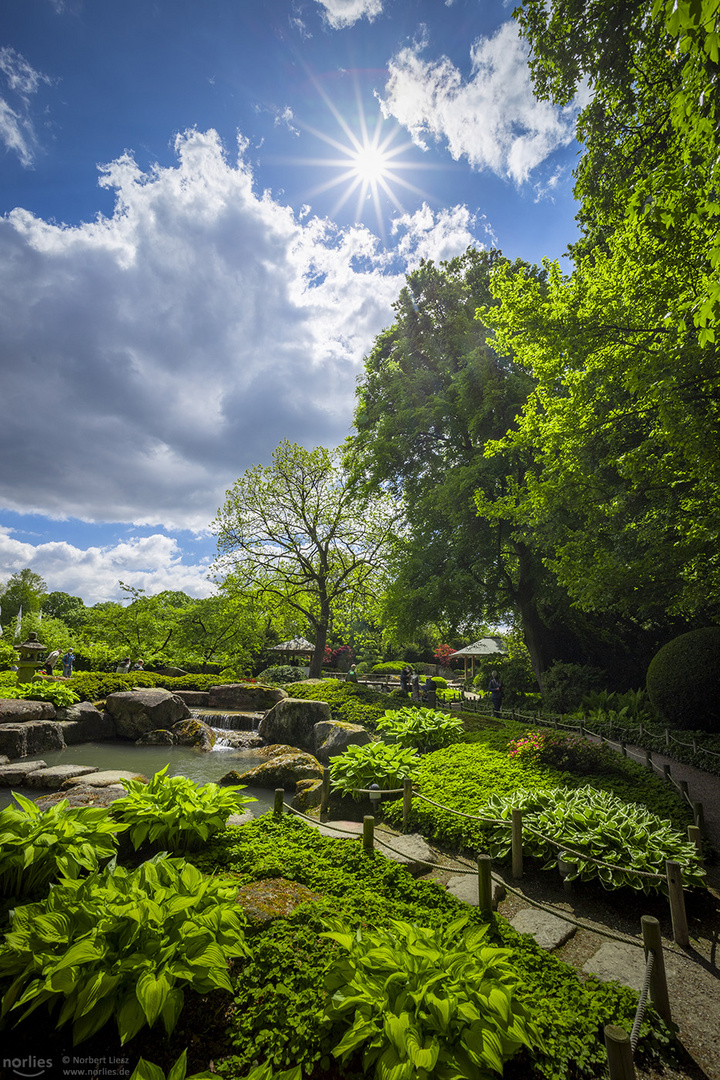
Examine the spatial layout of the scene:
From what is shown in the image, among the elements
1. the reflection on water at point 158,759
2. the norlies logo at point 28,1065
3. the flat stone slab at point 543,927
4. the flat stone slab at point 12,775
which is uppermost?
the norlies logo at point 28,1065

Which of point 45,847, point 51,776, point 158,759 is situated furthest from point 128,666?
point 45,847

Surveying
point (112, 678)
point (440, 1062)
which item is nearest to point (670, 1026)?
point (440, 1062)

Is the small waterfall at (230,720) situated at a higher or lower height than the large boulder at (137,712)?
lower

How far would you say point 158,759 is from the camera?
13.7 m

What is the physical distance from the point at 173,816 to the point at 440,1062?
3547 millimetres

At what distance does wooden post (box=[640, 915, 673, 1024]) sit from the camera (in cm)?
303

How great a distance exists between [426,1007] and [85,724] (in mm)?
16103

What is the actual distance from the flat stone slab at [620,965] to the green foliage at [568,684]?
518 inches

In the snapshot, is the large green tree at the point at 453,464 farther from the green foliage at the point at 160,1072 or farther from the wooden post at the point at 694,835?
the green foliage at the point at 160,1072

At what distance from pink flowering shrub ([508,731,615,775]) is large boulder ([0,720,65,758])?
41.7 feet

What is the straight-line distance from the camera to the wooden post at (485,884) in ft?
13.2

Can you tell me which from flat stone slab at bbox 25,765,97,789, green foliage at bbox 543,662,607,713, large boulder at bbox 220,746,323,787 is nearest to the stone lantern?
flat stone slab at bbox 25,765,97,789

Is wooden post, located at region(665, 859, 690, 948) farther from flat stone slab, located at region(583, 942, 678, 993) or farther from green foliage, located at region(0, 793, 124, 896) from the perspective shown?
green foliage, located at region(0, 793, 124, 896)

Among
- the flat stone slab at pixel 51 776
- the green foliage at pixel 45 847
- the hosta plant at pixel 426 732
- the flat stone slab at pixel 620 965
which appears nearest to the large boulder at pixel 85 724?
the flat stone slab at pixel 51 776
